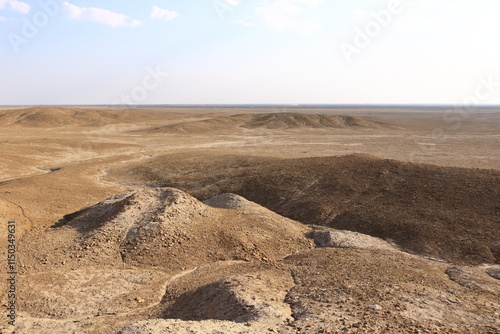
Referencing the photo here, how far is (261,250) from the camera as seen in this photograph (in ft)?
40.7

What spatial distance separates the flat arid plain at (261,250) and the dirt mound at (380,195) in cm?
8

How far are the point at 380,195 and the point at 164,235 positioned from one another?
11385 millimetres

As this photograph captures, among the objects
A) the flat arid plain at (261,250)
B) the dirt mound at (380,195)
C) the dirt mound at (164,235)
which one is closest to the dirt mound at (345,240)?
the flat arid plain at (261,250)

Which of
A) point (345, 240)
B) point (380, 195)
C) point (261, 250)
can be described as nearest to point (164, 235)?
point (261, 250)

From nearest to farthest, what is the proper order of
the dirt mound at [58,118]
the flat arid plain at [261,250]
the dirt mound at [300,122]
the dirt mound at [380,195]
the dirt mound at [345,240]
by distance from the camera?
the flat arid plain at [261,250]
the dirt mound at [345,240]
the dirt mound at [380,195]
the dirt mound at [58,118]
the dirt mound at [300,122]

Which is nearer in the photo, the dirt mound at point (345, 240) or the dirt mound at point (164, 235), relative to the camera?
the dirt mound at point (164, 235)

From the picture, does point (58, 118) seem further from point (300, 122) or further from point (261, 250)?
point (261, 250)

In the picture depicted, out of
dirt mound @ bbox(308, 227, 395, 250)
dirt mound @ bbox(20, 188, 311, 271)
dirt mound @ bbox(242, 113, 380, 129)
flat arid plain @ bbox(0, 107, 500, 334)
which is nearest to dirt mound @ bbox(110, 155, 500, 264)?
flat arid plain @ bbox(0, 107, 500, 334)

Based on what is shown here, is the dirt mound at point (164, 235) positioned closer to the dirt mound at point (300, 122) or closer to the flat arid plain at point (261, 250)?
the flat arid plain at point (261, 250)

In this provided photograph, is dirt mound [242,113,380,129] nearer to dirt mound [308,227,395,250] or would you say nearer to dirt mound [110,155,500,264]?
dirt mound [110,155,500,264]

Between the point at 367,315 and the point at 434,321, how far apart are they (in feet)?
4.52

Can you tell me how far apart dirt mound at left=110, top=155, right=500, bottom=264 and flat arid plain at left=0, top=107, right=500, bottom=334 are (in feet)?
0.26

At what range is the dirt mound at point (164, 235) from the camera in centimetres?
1159

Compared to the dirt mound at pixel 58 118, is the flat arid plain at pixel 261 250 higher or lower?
lower
